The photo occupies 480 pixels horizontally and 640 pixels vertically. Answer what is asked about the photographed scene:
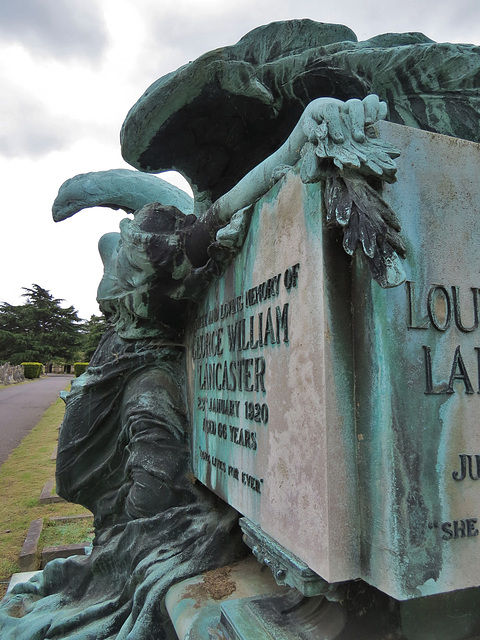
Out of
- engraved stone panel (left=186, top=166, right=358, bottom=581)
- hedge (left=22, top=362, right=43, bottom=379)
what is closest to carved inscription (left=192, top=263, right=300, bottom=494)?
engraved stone panel (left=186, top=166, right=358, bottom=581)

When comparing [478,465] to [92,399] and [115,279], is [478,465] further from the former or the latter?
[115,279]

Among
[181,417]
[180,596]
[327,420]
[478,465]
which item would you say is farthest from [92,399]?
[478,465]

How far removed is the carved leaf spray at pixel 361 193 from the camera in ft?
4.32

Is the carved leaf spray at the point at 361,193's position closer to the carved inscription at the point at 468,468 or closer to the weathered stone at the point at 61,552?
the carved inscription at the point at 468,468

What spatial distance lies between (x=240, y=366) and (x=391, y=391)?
0.93 meters

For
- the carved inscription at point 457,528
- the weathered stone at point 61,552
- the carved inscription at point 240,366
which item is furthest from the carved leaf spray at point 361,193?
the weathered stone at point 61,552

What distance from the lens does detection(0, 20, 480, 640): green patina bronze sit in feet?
4.91

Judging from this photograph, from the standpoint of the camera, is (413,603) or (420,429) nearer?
(420,429)

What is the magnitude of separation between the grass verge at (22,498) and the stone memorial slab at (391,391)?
15.3ft

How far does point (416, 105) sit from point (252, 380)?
1.48 meters

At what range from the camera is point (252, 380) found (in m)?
2.06

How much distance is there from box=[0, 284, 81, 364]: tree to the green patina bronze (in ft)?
180

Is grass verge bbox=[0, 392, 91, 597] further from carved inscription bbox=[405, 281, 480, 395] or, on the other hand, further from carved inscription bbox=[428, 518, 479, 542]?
carved inscription bbox=[405, 281, 480, 395]

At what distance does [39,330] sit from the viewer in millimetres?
57656
